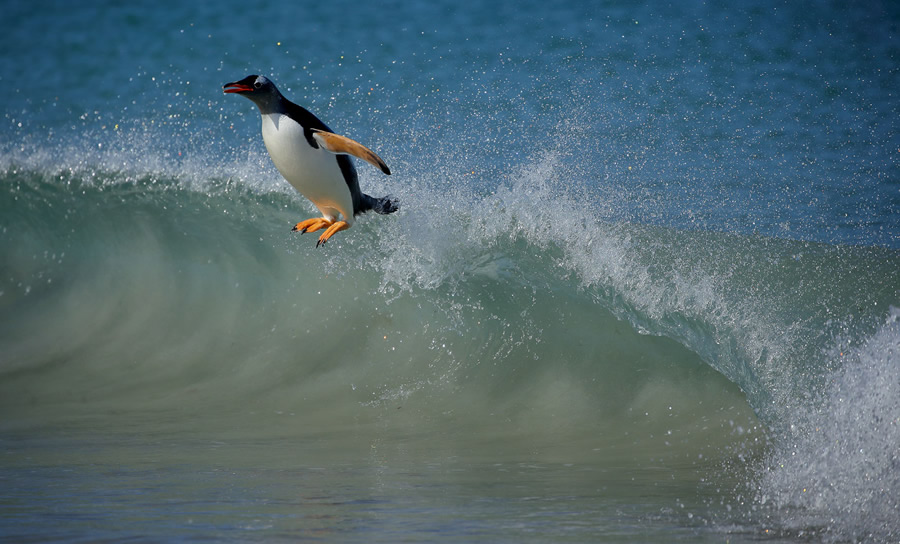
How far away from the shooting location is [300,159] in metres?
2.91

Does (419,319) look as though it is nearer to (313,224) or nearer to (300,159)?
(313,224)

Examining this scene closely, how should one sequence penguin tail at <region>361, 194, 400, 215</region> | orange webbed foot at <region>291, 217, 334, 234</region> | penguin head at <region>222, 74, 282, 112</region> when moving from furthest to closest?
penguin tail at <region>361, 194, 400, 215</region> → orange webbed foot at <region>291, 217, 334, 234</region> → penguin head at <region>222, 74, 282, 112</region>

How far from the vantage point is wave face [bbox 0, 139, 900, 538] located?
14.3 feet

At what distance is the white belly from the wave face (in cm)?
157

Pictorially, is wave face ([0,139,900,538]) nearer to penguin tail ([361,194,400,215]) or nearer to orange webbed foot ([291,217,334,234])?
penguin tail ([361,194,400,215])

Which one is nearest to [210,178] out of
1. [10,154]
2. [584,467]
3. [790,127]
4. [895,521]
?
[10,154]

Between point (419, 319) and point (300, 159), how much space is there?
2.63 meters

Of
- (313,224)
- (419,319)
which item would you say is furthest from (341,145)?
(419,319)

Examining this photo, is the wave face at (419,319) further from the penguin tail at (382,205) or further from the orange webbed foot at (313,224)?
the orange webbed foot at (313,224)

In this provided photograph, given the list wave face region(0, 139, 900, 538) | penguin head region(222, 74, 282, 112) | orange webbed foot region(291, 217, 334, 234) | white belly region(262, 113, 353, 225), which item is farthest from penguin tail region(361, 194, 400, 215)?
wave face region(0, 139, 900, 538)

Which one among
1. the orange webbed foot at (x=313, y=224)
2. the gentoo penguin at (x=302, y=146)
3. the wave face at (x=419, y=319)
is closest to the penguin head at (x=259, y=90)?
the gentoo penguin at (x=302, y=146)

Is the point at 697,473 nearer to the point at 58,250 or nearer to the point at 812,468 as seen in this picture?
the point at 812,468

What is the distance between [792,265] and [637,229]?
1.80 m

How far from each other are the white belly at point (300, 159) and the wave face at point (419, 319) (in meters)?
1.57
